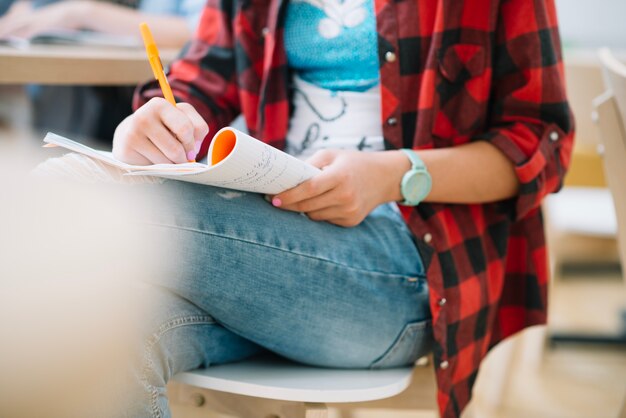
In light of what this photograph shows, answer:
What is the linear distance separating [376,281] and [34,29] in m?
0.87

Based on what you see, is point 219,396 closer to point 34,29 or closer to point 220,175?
point 220,175

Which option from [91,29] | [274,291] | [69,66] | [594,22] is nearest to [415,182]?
[274,291]

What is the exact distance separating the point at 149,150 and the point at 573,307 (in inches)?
74.6

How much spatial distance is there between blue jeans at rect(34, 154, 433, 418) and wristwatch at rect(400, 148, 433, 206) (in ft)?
0.17

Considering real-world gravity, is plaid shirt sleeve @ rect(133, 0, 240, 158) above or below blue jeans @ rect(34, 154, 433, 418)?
above

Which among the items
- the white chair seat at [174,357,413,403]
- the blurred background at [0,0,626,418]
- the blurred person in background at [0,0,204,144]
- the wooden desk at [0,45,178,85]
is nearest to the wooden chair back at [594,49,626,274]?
the blurred background at [0,0,626,418]

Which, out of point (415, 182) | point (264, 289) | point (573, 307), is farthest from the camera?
point (573, 307)

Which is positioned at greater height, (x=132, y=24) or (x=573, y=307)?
(x=132, y=24)

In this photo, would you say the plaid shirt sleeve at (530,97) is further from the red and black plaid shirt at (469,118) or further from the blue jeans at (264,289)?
the blue jeans at (264,289)

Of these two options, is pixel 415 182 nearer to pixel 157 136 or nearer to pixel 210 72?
pixel 157 136

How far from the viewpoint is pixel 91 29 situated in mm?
1472

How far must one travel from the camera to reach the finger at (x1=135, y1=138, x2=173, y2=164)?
0.80 meters

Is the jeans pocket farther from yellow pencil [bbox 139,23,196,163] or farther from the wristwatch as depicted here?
yellow pencil [bbox 139,23,196,163]

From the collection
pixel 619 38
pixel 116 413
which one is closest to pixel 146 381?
pixel 116 413
